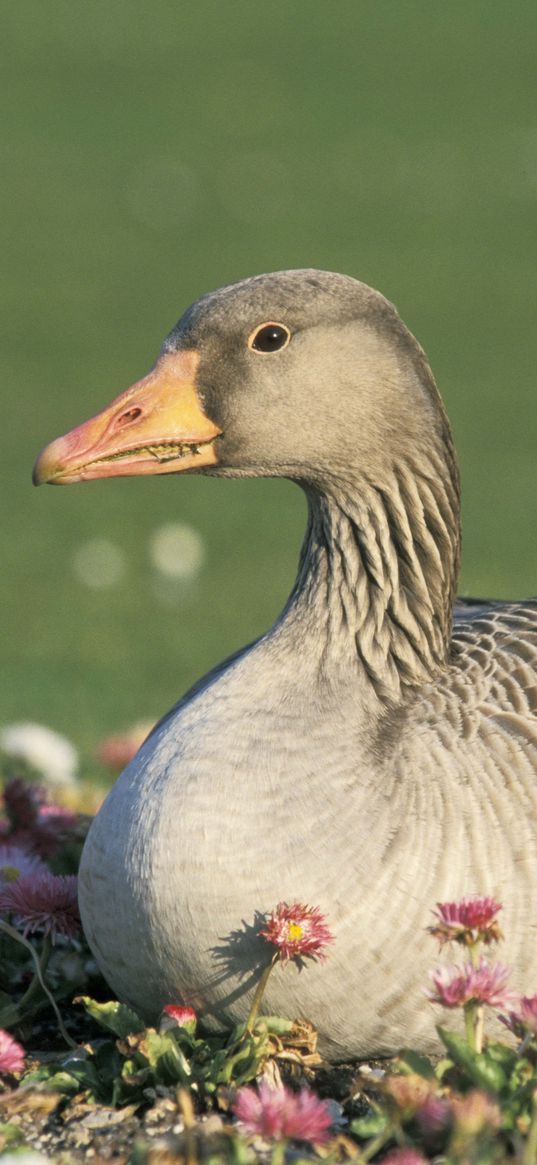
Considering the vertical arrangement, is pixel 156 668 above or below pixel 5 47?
below

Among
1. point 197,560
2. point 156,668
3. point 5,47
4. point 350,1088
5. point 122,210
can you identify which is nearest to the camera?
point 350,1088

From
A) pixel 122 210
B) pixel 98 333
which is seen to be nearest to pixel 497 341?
pixel 98 333

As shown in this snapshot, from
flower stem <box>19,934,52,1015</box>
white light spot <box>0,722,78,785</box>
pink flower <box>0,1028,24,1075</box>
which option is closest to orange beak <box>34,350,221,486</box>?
flower stem <box>19,934,52,1015</box>

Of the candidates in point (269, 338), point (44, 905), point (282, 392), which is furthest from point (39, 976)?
point (269, 338)

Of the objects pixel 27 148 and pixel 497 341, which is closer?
pixel 497 341

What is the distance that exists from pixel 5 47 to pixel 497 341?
1826 cm

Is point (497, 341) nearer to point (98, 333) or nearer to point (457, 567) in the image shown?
point (98, 333)

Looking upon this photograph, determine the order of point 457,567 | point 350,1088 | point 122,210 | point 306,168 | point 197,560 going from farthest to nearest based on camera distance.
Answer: point 306,168 → point 122,210 → point 197,560 → point 457,567 → point 350,1088

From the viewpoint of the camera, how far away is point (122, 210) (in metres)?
27.1

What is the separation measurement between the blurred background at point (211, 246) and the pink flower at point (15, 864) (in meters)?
3.05

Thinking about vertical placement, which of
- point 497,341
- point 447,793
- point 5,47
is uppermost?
point 5,47

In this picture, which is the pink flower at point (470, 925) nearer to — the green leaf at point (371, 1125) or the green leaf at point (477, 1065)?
the green leaf at point (477, 1065)

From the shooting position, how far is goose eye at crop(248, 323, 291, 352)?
4273mm

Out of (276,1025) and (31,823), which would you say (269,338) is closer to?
(276,1025)
